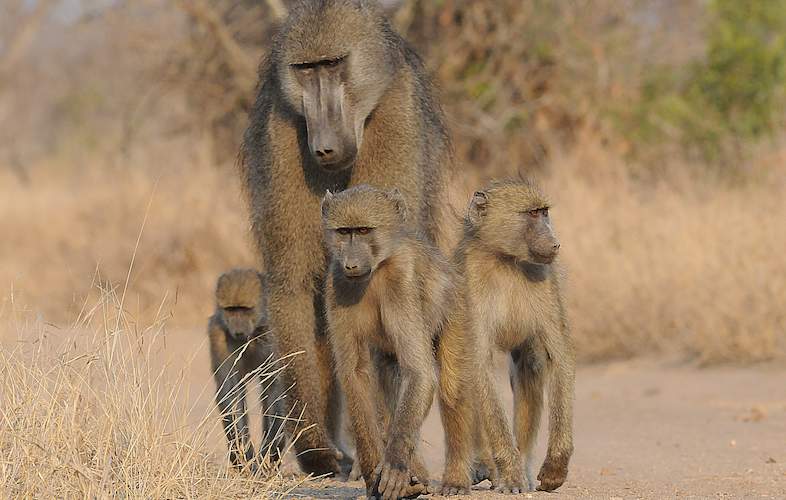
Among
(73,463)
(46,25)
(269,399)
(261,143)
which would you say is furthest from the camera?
(46,25)

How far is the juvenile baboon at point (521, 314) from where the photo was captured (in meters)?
4.80

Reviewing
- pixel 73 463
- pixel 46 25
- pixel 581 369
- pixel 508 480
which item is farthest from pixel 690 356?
pixel 46 25

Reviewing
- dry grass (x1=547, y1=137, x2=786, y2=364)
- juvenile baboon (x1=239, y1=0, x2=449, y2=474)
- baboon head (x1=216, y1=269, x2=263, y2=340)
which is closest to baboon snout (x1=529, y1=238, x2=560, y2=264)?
juvenile baboon (x1=239, y1=0, x2=449, y2=474)

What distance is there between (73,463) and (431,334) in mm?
1194

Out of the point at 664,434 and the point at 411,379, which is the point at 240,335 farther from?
the point at 664,434

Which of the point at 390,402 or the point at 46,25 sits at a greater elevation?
the point at 46,25

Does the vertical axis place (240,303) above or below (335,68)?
below

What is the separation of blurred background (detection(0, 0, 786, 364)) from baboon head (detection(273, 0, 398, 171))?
4.28 metres

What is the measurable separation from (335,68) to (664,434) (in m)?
2.99

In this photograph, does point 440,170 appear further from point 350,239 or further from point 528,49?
point 528,49

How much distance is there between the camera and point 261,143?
16.9ft

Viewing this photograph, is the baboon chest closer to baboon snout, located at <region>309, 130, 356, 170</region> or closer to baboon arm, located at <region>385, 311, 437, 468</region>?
baboon arm, located at <region>385, 311, 437, 468</region>

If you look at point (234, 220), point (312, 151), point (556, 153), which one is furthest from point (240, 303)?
point (556, 153)

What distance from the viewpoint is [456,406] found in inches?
180
